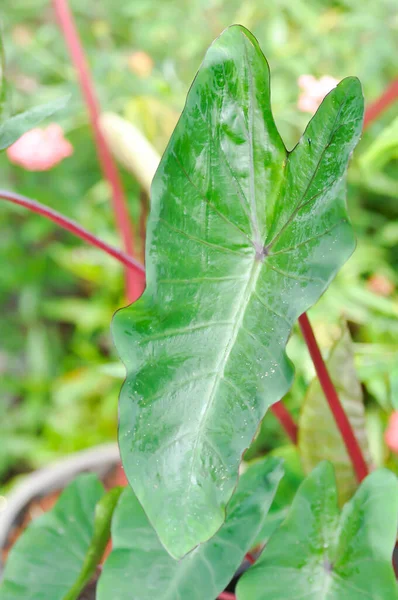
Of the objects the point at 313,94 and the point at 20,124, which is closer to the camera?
the point at 20,124

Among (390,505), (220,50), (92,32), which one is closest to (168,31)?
(92,32)

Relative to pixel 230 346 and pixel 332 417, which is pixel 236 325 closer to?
pixel 230 346

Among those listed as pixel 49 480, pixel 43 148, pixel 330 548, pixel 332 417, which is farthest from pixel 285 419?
pixel 43 148

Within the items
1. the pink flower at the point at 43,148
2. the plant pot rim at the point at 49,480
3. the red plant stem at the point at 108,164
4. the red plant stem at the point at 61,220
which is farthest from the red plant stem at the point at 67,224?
the pink flower at the point at 43,148

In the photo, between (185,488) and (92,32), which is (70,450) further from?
(92,32)

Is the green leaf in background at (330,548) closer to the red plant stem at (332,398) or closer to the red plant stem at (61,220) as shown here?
the red plant stem at (332,398)

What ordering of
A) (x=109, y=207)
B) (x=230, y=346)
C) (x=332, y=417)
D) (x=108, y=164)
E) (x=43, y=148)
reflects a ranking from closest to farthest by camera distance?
(x=230, y=346), (x=332, y=417), (x=108, y=164), (x=43, y=148), (x=109, y=207)
